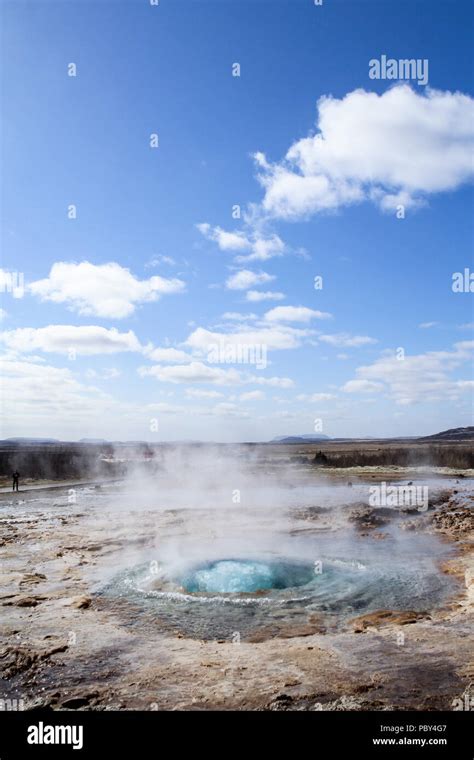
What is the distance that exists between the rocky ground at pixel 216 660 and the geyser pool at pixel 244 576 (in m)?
1.98

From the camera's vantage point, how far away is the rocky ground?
5.25 meters

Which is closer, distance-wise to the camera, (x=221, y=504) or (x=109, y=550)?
(x=109, y=550)

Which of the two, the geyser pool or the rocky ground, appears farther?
the geyser pool

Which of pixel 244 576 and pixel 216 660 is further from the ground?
pixel 216 660

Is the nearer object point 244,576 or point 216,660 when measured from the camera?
point 216,660

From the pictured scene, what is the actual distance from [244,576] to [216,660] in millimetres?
4400

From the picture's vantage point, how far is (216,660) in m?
6.19

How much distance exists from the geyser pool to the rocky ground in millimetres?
1976

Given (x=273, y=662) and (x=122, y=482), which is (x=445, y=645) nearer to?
(x=273, y=662)

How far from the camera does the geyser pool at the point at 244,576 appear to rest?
32.3 feet

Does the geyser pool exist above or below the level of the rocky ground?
below

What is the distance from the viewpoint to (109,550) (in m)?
12.6
